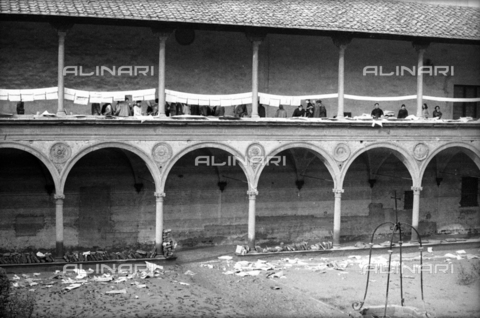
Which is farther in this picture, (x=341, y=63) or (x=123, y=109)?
(x=341, y=63)

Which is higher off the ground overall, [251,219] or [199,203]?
[199,203]

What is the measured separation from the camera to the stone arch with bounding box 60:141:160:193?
27156 millimetres

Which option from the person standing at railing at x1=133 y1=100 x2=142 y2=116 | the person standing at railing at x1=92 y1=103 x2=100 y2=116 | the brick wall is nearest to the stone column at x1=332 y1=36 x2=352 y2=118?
the brick wall

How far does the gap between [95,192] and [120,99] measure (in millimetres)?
4018

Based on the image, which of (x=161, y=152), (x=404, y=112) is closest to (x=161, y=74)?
(x=161, y=152)

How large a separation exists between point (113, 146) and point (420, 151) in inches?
507

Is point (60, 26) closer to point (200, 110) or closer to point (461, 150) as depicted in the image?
point (200, 110)

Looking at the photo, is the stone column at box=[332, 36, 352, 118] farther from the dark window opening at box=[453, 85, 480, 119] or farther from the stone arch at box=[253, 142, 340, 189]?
the dark window opening at box=[453, 85, 480, 119]

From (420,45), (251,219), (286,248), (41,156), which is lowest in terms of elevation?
(286,248)

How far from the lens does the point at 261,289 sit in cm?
2498

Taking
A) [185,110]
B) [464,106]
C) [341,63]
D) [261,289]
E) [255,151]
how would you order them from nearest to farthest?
[261,289]
[255,151]
[185,110]
[341,63]
[464,106]

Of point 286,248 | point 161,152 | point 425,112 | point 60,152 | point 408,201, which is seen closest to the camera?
point 60,152

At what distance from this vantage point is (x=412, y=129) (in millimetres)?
31141

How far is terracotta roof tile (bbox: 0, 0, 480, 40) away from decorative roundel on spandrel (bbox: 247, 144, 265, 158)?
4692 mm
